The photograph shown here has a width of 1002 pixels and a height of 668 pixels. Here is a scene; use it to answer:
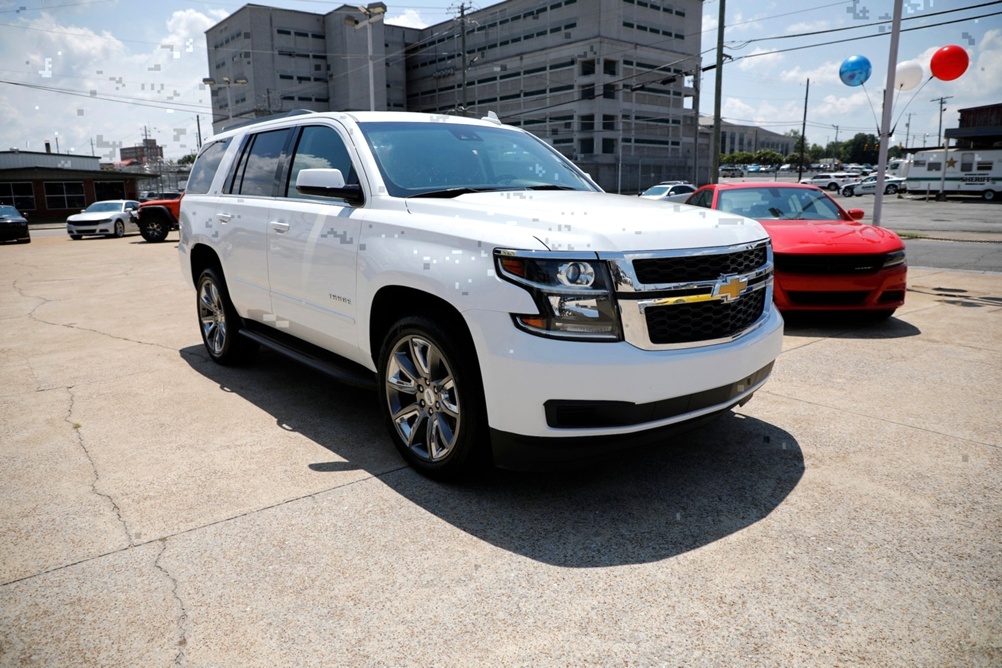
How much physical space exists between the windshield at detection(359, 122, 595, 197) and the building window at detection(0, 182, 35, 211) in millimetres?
54209

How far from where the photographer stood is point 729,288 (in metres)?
3.34

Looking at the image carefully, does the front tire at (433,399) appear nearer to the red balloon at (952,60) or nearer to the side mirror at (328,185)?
the side mirror at (328,185)

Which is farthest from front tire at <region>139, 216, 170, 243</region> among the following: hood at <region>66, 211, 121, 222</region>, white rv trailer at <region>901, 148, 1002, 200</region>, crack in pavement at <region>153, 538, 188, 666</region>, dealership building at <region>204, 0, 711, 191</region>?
dealership building at <region>204, 0, 711, 191</region>

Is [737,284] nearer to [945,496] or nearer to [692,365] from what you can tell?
[692,365]

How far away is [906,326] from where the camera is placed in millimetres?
7332

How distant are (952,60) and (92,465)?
50.0 feet

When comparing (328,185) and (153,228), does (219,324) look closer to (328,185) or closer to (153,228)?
(328,185)

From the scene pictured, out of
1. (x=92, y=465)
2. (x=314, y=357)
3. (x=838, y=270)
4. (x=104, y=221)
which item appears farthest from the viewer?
(x=104, y=221)

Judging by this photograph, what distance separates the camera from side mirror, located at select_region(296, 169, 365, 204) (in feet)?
12.5

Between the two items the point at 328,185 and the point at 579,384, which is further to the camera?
the point at 328,185

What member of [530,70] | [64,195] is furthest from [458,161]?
[530,70]

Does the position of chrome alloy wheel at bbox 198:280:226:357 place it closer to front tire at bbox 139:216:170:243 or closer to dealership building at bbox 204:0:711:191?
front tire at bbox 139:216:170:243

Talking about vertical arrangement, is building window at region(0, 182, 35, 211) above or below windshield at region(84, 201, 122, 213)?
above

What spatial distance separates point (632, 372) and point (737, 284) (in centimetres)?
82
